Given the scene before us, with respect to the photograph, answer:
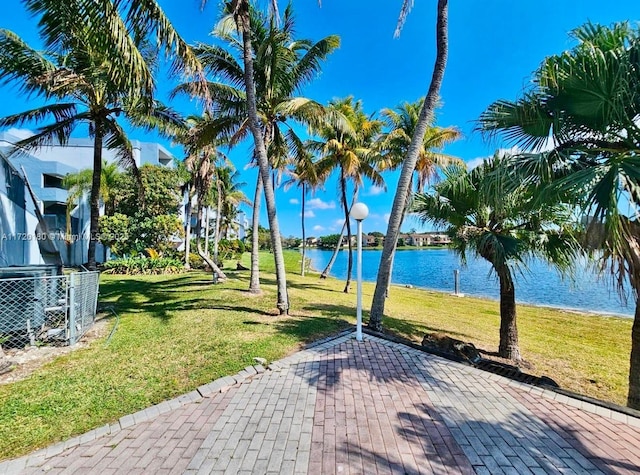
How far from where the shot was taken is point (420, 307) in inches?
512

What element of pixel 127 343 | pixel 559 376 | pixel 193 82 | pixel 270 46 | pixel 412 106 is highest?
pixel 412 106

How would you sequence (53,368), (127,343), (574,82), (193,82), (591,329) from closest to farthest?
1. (574,82)
2. (53,368)
3. (127,343)
4. (193,82)
5. (591,329)

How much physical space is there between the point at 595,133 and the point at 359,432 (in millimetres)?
4991

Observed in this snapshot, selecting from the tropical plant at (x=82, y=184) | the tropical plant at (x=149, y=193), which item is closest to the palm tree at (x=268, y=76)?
the tropical plant at (x=82, y=184)

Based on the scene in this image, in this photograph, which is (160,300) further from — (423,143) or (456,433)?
(423,143)

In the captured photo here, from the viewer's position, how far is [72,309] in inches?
223

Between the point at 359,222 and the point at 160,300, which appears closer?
the point at 359,222

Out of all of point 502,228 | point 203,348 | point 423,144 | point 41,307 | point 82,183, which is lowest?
point 203,348

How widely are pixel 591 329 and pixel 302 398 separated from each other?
36.3 ft

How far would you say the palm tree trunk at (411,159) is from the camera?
6372 millimetres

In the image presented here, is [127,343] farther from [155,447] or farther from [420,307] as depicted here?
[420,307]

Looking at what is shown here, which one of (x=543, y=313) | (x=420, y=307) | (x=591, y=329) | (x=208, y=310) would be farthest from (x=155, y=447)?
(x=543, y=313)

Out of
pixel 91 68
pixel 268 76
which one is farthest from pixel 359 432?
pixel 91 68

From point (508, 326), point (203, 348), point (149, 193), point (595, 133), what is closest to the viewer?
point (595, 133)
